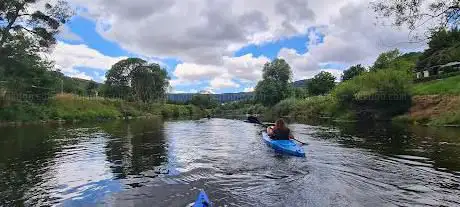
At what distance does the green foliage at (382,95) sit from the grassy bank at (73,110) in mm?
43096

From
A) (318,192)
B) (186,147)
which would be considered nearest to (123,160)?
(186,147)

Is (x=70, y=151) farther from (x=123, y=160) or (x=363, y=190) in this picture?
(x=363, y=190)

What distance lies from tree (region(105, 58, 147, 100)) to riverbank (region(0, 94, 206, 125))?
11009 mm

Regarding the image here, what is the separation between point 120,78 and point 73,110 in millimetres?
50393

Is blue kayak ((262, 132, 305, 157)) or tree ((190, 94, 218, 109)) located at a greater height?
tree ((190, 94, 218, 109))

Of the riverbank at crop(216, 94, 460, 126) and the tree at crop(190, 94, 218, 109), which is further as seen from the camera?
the tree at crop(190, 94, 218, 109)

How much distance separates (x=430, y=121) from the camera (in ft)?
145

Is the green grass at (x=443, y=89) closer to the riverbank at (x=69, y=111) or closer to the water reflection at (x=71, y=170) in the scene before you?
the water reflection at (x=71, y=170)

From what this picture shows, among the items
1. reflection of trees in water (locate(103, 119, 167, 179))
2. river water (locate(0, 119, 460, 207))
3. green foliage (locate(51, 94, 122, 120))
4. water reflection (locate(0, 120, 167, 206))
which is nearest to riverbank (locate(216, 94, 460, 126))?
river water (locate(0, 119, 460, 207))

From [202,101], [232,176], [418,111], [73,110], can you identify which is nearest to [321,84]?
[418,111]

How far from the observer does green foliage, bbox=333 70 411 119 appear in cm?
5528

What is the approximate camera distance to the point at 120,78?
117 metres

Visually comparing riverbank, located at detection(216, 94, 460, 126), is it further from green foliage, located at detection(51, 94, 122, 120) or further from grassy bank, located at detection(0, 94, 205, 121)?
grassy bank, located at detection(0, 94, 205, 121)

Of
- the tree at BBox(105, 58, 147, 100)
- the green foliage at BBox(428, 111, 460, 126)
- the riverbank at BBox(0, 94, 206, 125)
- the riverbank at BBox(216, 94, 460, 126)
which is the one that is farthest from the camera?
the tree at BBox(105, 58, 147, 100)
